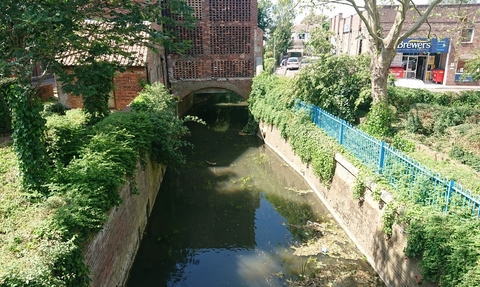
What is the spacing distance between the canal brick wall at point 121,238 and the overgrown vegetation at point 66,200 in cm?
40

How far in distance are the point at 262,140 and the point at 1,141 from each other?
13731mm

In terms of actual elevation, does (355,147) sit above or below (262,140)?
above

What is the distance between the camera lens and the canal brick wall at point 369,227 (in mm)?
7074

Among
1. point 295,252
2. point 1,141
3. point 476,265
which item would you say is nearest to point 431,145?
point 295,252

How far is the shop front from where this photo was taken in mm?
27875

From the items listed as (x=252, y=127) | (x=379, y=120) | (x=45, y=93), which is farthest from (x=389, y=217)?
(x=45, y=93)

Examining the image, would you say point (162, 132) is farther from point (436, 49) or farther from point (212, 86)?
point (436, 49)

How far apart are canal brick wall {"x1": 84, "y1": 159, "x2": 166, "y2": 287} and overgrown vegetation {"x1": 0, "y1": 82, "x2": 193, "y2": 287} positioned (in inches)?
15.9

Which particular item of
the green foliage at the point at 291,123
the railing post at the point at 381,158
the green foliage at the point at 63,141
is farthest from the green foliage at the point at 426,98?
the green foliage at the point at 63,141

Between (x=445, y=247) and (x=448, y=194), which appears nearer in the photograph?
(x=445, y=247)

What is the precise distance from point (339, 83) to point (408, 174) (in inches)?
295

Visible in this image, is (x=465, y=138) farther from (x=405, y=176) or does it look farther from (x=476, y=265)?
(x=476, y=265)

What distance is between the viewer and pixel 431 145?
11.6 meters

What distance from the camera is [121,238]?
754 cm
